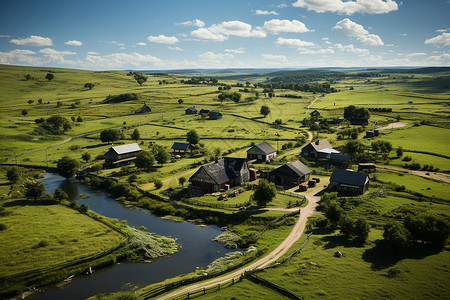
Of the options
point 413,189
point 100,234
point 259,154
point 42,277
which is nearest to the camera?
point 42,277

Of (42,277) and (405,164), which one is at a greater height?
(405,164)

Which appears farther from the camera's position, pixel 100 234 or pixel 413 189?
pixel 413 189

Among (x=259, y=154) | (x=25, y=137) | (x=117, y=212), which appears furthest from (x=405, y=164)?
(x=25, y=137)

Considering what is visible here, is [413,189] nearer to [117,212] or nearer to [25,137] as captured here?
[117,212]

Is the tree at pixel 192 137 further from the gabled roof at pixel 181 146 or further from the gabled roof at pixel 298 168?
the gabled roof at pixel 298 168

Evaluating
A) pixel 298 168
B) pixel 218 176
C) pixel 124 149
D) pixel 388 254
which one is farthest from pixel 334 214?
pixel 124 149

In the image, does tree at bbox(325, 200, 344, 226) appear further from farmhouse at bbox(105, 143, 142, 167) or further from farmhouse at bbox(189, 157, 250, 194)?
farmhouse at bbox(105, 143, 142, 167)
